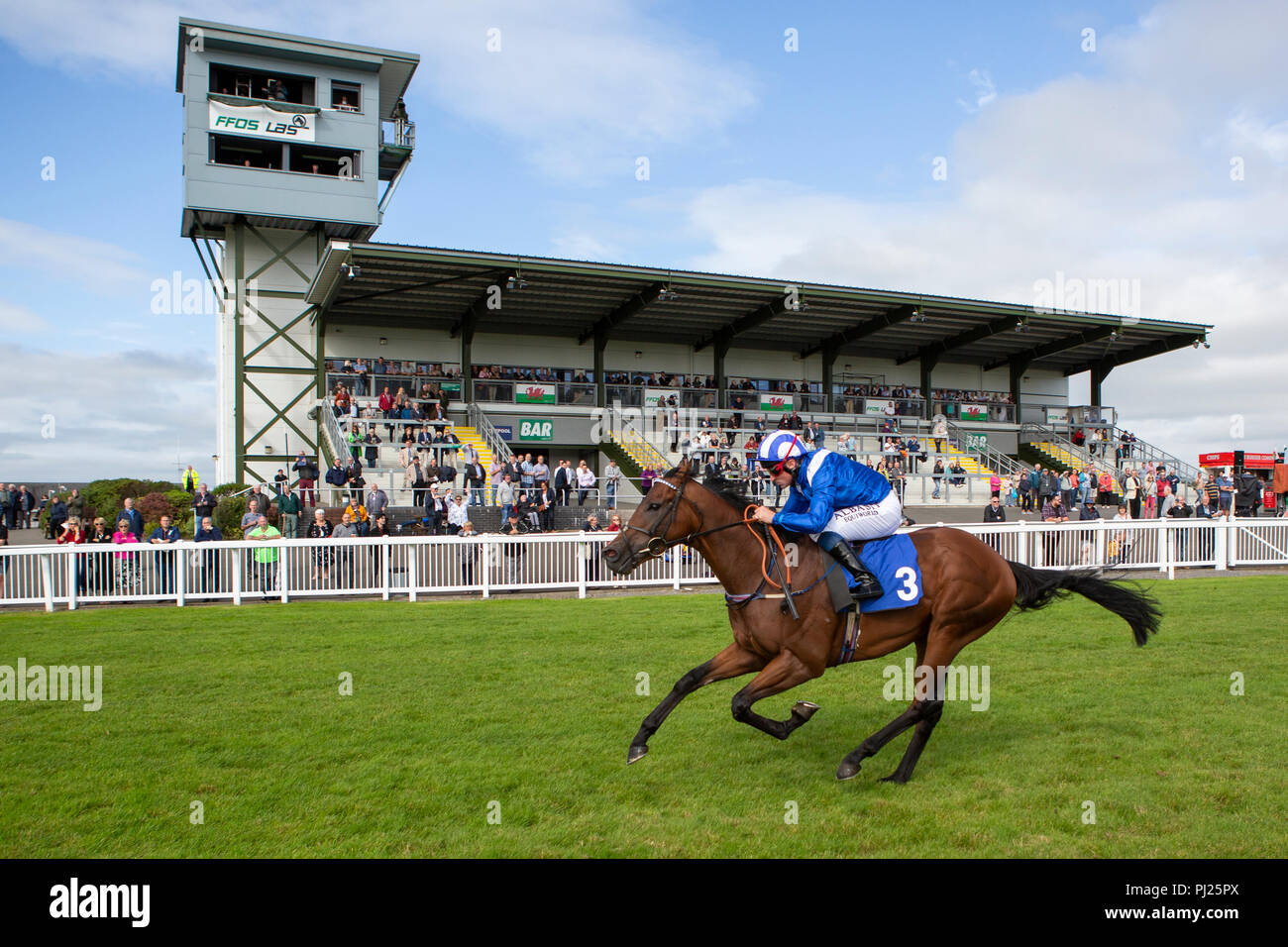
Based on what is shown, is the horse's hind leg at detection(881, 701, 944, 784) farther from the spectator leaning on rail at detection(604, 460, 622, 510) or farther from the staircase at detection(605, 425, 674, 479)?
the staircase at detection(605, 425, 674, 479)

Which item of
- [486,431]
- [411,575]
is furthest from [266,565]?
[486,431]

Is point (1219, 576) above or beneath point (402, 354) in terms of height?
beneath

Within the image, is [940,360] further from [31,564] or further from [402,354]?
[31,564]

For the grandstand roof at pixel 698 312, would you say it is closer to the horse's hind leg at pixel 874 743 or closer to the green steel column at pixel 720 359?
the green steel column at pixel 720 359

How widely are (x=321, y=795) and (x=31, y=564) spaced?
10716 mm

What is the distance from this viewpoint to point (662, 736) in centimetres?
582

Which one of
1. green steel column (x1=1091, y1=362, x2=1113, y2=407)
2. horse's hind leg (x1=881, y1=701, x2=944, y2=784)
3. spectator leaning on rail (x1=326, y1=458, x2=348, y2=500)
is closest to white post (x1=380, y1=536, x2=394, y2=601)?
spectator leaning on rail (x1=326, y1=458, x2=348, y2=500)

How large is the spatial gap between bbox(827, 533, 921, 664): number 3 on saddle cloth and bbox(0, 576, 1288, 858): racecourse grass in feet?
3.04

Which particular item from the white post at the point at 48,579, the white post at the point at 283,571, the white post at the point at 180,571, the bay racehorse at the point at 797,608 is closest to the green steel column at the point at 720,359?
the white post at the point at 283,571

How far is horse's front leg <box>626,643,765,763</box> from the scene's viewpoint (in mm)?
5098
